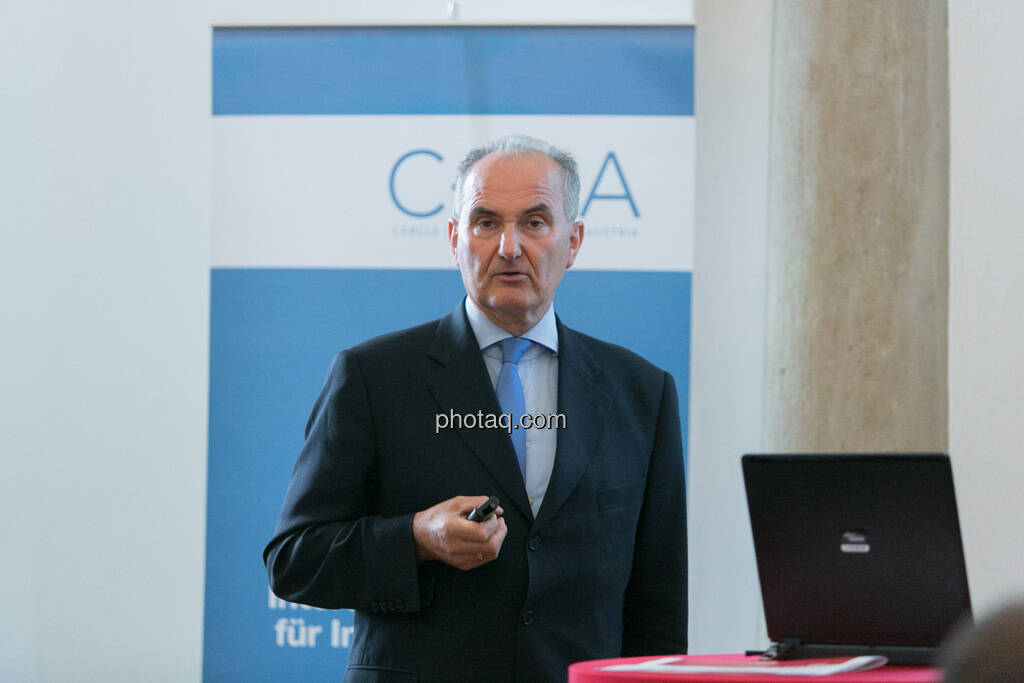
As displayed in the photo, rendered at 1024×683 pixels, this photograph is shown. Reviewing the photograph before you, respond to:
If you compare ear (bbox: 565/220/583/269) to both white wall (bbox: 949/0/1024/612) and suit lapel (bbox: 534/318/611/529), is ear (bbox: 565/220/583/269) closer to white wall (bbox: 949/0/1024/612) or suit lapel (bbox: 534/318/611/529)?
suit lapel (bbox: 534/318/611/529)

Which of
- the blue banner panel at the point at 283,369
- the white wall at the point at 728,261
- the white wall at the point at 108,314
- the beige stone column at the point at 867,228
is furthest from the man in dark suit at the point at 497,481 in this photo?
the white wall at the point at 108,314

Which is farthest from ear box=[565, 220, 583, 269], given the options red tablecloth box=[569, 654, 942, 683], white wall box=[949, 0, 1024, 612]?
red tablecloth box=[569, 654, 942, 683]

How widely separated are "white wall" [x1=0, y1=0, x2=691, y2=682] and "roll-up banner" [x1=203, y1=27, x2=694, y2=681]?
1.83 ft

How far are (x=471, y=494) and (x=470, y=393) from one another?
0.28 metres

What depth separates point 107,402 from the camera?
14.1 feet

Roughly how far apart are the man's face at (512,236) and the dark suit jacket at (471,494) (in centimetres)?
13

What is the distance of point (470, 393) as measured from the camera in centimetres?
302

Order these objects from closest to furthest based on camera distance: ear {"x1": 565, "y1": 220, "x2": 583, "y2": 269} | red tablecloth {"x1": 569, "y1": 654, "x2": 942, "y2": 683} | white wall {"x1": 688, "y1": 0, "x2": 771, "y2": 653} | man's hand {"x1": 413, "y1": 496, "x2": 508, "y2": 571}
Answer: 1. red tablecloth {"x1": 569, "y1": 654, "x2": 942, "y2": 683}
2. man's hand {"x1": 413, "y1": 496, "x2": 508, "y2": 571}
3. ear {"x1": 565, "y1": 220, "x2": 583, "y2": 269}
4. white wall {"x1": 688, "y1": 0, "x2": 771, "y2": 653}

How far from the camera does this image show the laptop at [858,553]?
1.92 meters

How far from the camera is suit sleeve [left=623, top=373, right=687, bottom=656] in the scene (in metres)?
2.94

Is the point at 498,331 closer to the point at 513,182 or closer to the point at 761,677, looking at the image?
the point at 513,182

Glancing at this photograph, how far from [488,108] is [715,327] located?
1.13 meters

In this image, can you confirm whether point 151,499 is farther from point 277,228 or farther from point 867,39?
point 867,39

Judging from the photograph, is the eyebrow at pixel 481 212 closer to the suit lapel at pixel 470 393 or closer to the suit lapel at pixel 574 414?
the suit lapel at pixel 470 393
